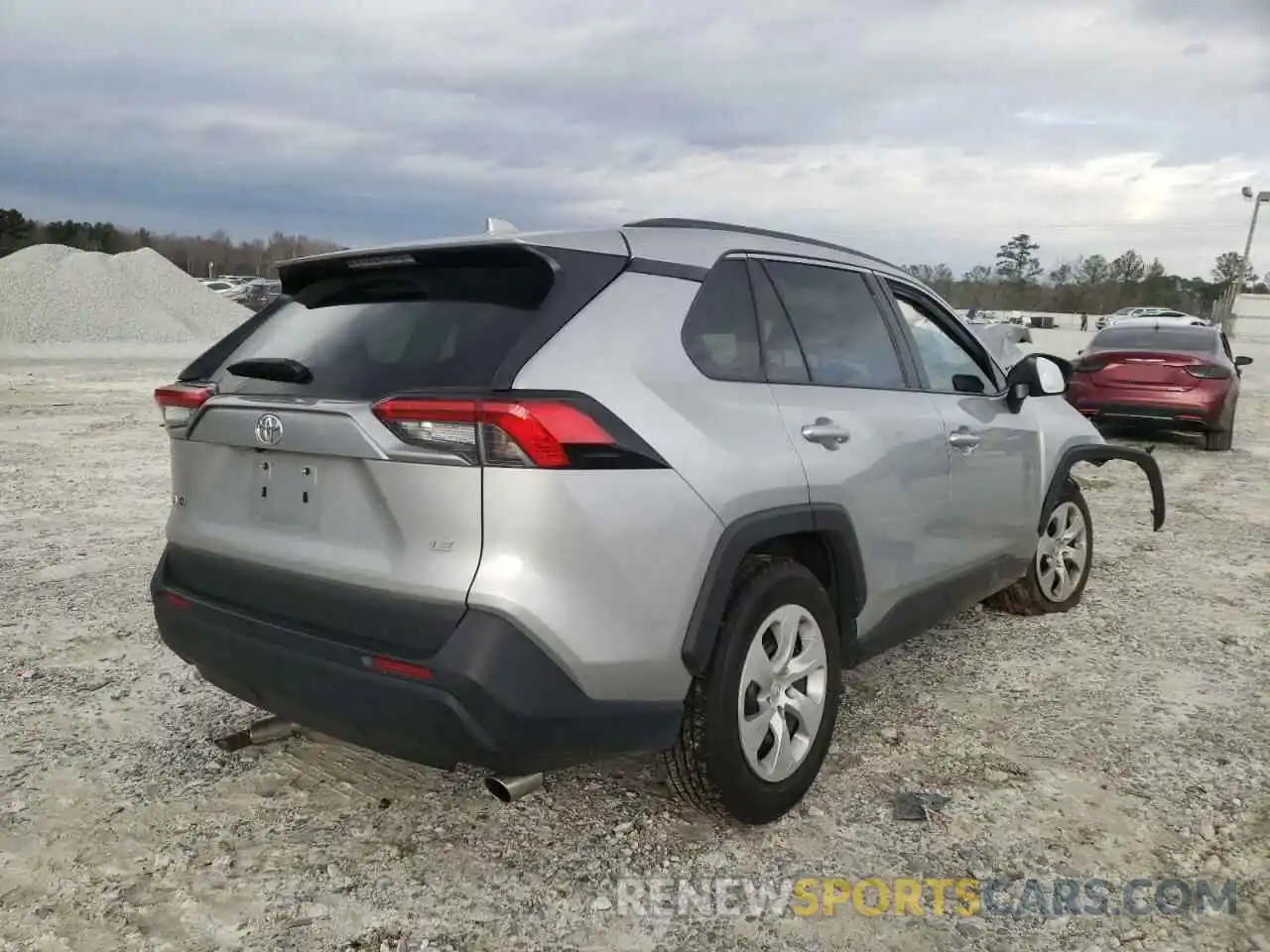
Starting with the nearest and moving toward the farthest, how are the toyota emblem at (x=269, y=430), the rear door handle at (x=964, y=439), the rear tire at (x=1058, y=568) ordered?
the toyota emblem at (x=269, y=430)
the rear door handle at (x=964, y=439)
the rear tire at (x=1058, y=568)

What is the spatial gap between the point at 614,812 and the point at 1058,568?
3123 millimetres

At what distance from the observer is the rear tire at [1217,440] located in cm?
1179

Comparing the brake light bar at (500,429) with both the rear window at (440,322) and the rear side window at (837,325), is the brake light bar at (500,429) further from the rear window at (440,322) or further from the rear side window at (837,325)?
the rear side window at (837,325)

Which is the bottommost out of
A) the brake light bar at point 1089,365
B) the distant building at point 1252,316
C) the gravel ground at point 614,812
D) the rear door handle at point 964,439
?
the gravel ground at point 614,812

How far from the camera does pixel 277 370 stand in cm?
285

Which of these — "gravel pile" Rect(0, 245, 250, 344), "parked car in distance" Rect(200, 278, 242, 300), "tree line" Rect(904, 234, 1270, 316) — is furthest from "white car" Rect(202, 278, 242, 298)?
"tree line" Rect(904, 234, 1270, 316)

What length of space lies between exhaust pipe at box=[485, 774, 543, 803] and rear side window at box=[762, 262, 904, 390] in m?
1.54

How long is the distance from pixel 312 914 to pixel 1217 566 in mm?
5910

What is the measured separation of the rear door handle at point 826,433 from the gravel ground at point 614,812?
116 centimetres

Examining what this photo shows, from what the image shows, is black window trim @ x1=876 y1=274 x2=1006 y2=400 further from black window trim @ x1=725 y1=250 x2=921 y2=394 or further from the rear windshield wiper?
the rear windshield wiper

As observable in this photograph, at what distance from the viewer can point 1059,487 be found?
4918mm

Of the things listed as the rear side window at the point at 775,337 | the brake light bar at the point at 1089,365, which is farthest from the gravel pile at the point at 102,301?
the rear side window at the point at 775,337

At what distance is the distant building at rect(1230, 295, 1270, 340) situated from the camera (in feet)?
172

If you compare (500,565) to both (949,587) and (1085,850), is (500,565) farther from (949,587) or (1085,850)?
(949,587)
